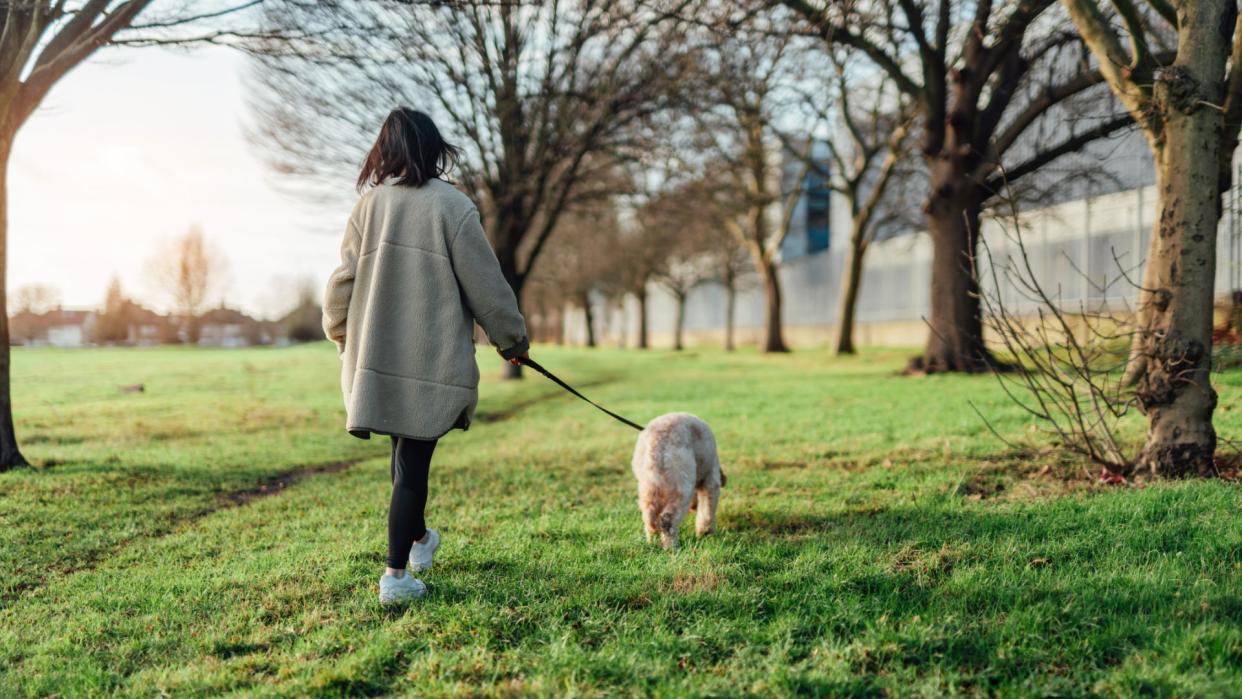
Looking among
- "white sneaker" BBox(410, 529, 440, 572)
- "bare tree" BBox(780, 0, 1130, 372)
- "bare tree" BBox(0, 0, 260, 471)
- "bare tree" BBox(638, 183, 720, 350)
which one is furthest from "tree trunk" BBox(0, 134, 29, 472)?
"bare tree" BBox(638, 183, 720, 350)

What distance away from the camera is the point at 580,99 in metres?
16.4

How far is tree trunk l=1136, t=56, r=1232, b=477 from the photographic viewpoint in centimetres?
534

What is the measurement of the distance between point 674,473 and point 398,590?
64.0 inches

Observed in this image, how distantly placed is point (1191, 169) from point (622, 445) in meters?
6.13

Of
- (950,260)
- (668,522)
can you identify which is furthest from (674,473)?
(950,260)

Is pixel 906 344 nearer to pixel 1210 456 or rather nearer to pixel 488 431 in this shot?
pixel 488 431

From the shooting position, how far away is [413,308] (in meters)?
3.76

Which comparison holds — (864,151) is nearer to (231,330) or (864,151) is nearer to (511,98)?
(511,98)

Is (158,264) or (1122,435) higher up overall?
(158,264)

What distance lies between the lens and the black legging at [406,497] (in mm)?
3752

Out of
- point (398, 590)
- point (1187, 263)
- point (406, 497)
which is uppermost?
point (1187, 263)

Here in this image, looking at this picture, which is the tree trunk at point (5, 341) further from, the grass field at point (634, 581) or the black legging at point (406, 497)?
the black legging at point (406, 497)

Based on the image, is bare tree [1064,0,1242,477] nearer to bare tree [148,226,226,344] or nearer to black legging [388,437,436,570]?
black legging [388,437,436,570]

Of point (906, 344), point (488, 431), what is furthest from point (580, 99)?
point (906, 344)
